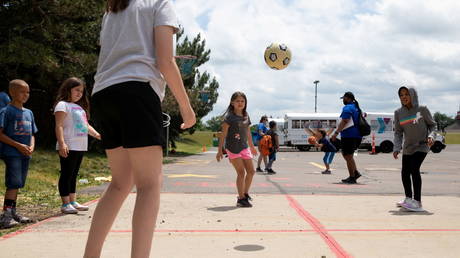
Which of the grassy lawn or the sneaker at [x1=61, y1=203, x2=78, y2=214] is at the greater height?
the sneaker at [x1=61, y1=203, x2=78, y2=214]

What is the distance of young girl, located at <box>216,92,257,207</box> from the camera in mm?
5973

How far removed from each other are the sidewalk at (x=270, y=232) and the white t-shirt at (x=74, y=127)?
0.88 m

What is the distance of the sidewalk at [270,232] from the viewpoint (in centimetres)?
329

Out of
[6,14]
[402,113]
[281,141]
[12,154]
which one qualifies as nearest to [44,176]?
[12,154]

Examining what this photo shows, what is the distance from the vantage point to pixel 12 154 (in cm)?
439

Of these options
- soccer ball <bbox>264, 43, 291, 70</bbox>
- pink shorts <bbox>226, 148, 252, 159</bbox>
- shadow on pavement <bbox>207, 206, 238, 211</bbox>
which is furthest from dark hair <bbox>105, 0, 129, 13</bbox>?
soccer ball <bbox>264, 43, 291, 70</bbox>

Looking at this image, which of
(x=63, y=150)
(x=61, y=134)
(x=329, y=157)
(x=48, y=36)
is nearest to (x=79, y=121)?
(x=61, y=134)

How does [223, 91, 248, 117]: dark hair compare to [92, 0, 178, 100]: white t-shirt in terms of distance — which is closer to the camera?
[92, 0, 178, 100]: white t-shirt

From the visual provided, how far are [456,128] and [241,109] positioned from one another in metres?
157

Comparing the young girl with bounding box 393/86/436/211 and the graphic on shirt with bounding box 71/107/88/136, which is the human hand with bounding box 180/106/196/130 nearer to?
the graphic on shirt with bounding box 71/107/88/136

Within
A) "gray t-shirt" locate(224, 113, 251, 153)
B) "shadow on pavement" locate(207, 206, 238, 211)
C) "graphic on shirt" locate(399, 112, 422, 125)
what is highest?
"graphic on shirt" locate(399, 112, 422, 125)

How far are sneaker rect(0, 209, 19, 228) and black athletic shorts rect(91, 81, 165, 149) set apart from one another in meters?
2.61

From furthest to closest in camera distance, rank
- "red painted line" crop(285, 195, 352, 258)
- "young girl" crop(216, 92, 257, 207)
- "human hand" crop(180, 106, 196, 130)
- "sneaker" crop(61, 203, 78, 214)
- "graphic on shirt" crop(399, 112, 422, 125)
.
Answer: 1. "young girl" crop(216, 92, 257, 207)
2. "graphic on shirt" crop(399, 112, 422, 125)
3. "sneaker" crop(61, 203, 78, 214)
4. "red painted line" crop(285, 195, 352, 258)
5. "human hand" crop(180, 106, 196, 130)

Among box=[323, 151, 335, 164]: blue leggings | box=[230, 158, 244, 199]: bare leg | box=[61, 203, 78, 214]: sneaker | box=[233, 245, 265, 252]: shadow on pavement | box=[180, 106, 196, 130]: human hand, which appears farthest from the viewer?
box=[323, 151, 335, 164]: blue leggings
